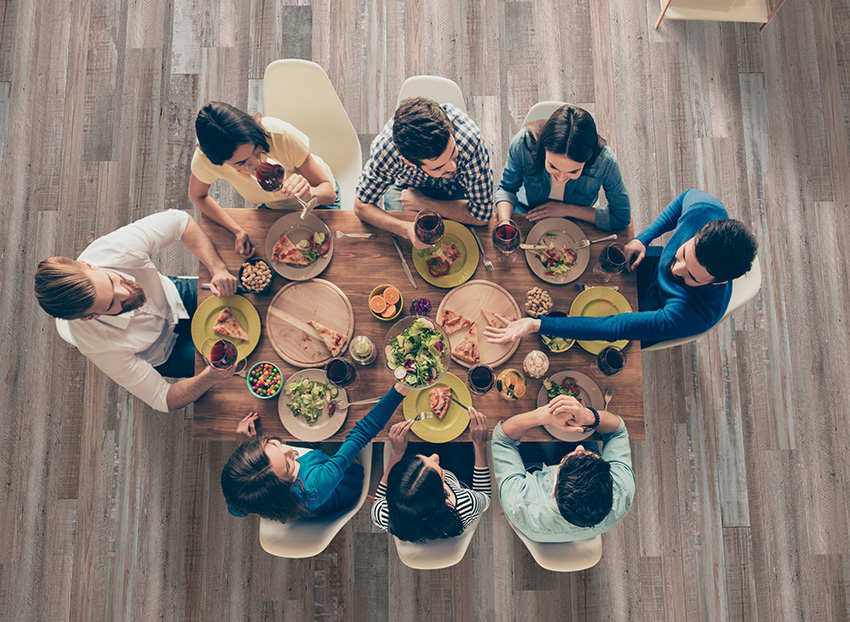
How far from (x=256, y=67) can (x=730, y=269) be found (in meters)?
2.95

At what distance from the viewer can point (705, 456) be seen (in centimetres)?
289

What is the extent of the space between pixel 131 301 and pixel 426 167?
1337 mm

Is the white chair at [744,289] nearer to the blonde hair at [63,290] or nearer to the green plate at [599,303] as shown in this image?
the green plate at [599,303]

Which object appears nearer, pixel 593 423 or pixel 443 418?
pixel 593 423

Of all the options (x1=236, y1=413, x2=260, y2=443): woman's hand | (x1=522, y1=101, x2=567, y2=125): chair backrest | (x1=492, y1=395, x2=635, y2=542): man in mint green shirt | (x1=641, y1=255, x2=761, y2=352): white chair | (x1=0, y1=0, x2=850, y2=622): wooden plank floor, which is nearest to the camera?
(x1=492, y1=395, x2=635, y2=542): man in mint green shirt

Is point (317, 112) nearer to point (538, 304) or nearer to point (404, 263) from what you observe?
point (404, 263)

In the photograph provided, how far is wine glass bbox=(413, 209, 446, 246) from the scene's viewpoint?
2.00 meters

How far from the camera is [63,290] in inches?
73.9

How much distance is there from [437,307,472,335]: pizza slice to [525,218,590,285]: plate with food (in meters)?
0.37

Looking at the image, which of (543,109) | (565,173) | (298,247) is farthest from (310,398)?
(543,109)

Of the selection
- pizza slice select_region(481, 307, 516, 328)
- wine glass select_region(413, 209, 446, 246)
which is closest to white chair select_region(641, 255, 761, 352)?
pizza slice select_region(481, 307, 516, 328)

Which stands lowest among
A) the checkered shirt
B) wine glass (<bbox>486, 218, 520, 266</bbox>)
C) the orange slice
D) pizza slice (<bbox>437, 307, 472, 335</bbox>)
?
pizza slice (<bbox>437, 307, 472, 335</bbox>)

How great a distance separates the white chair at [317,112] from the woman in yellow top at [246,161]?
32 cm

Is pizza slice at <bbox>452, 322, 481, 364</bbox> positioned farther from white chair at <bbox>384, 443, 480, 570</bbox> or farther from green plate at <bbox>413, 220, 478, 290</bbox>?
white chair at <bbox>384, 443, 480, 570</bbox>
